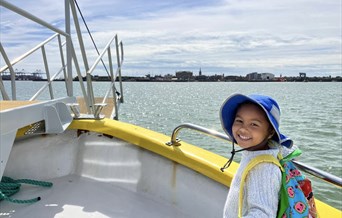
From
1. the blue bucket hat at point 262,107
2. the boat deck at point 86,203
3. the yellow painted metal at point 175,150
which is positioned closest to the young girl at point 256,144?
the blue bucket hat at point 262,107

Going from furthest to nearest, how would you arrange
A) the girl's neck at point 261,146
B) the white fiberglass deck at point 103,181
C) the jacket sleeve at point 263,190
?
the white fiberglass deck at point 103,181
the girl's neck at point 261,146
the jacket sleeve at point 263,190

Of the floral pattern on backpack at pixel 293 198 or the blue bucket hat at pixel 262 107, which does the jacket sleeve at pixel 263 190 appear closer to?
the floral pattern on backpack at pixel 293 198

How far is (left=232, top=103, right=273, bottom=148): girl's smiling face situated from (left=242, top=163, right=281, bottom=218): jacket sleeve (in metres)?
0.10

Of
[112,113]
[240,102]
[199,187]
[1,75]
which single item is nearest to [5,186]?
[1,75]

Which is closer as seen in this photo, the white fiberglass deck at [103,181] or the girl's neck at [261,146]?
the girl's neck at [261,146]

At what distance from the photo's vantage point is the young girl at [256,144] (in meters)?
1.21

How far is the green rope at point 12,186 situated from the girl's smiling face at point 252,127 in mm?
1893

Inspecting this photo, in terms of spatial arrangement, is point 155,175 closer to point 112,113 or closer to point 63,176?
point 63,176

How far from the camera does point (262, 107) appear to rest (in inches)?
48.7

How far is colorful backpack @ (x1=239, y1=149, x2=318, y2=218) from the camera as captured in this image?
1200 millimetres

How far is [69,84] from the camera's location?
326cm

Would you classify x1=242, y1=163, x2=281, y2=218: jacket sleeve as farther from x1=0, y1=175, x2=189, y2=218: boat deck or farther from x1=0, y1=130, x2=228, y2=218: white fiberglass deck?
x1=0, y1=175, x2=189, y2=218: boat deck

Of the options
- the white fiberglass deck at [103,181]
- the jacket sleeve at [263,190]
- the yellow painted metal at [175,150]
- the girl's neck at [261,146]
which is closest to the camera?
the jacket sleeve at [263,190]

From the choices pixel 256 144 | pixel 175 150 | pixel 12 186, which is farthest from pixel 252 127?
pixel 12 186
